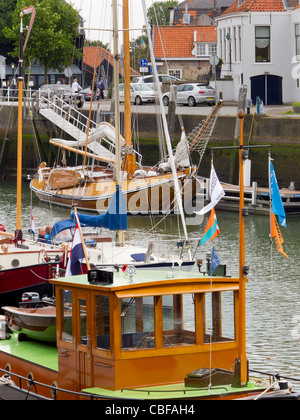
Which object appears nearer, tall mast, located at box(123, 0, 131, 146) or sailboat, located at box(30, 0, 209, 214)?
tall mast, located at box(123, 0, 131, 146)

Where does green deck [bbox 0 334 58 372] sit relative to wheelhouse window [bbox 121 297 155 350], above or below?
below

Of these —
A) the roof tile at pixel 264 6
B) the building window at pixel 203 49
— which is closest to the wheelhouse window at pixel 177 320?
the roof tile at pixel 264 6

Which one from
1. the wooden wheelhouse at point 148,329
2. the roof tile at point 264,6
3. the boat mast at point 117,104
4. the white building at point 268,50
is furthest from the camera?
the roof tile at point 264,6

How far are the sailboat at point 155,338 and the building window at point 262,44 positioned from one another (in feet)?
136

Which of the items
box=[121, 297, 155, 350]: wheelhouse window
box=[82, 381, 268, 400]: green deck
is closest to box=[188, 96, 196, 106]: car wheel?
box=[121, 297, 155, 350]: wheelhouse window

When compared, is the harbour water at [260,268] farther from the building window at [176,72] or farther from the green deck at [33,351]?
the building window at [176,72]

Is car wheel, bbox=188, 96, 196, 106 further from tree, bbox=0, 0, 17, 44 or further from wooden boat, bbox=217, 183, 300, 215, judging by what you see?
tree, bbox=0, 0, 17, 44

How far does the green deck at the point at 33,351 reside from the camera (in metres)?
13.9

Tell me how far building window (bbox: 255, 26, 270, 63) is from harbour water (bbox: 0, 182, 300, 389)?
15.9m

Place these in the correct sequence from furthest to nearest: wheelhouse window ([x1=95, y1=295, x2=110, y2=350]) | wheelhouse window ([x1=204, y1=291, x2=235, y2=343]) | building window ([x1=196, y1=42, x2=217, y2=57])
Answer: building window ([x1=196, y1=42, x2=217, y2=57])
wheelhouse window ([x1=204, y1=291, x2=235, y2=343])
wheelhouse window ([x1=95, y1=295, x2=110, y2=350])

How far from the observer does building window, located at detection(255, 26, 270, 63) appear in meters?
52.6

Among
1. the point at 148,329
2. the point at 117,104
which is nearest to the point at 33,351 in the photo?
the point at 148,329
